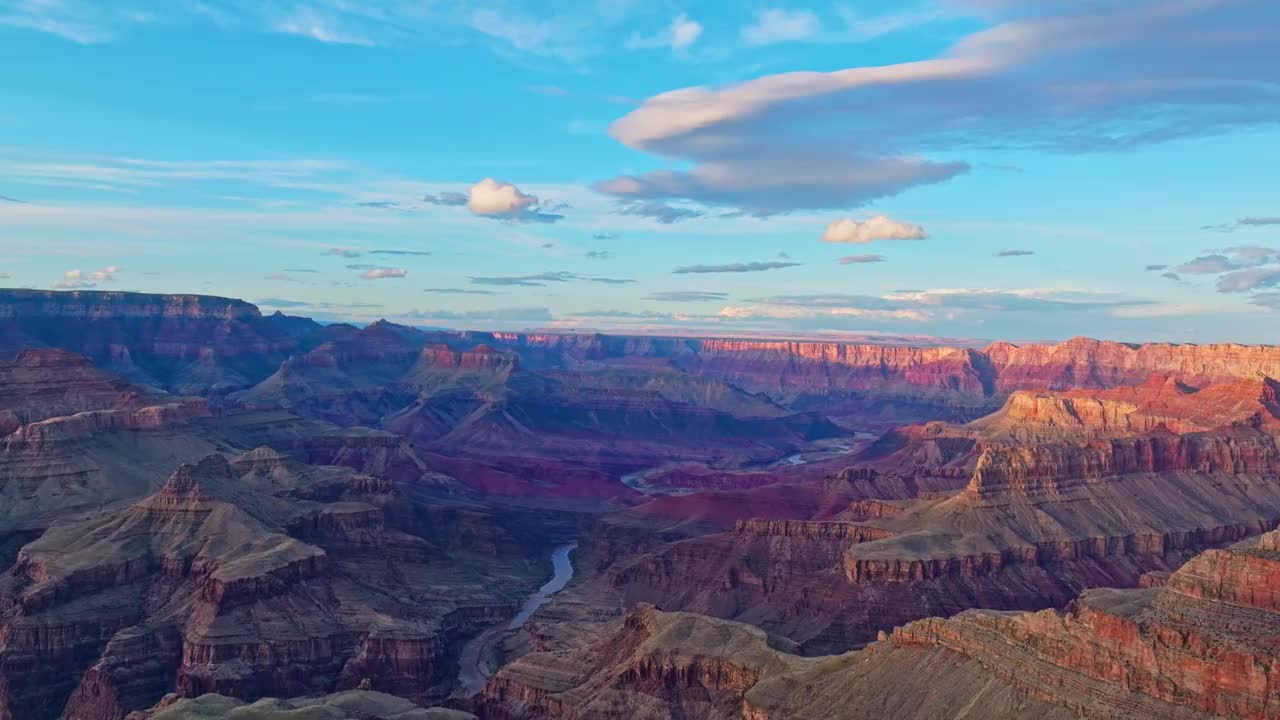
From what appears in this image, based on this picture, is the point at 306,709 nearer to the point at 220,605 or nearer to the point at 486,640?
the point at 220,605

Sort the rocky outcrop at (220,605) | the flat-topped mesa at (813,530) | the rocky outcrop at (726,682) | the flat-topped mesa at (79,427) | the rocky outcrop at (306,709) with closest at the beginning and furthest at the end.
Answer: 1. the rocky outcrop at (726,682)
2. the rocky outcrop at (306,709)
3. the rocky outcrop at (220,605)
4. the flat-topped mesa at (813,530)
5. the flat-topped mesa at (79,427)

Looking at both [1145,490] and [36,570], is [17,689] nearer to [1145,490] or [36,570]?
[36,570]

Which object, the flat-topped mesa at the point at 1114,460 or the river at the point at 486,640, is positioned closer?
the river at the point at 486,640

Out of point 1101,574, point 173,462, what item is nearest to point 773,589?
point 1101,574

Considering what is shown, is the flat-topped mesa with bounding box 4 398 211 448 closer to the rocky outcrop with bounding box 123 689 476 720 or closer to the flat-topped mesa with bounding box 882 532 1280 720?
the rocky outcrop with bounding box 123 689 476 720

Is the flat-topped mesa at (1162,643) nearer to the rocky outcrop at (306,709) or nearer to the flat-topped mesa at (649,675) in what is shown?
the flat-topped mesa at (649,675)

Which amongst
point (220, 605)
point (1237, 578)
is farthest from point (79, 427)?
point (1237, 578)

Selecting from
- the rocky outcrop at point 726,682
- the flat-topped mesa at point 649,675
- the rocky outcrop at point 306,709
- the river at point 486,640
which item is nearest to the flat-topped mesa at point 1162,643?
the rocky outcrop at point 726,682
